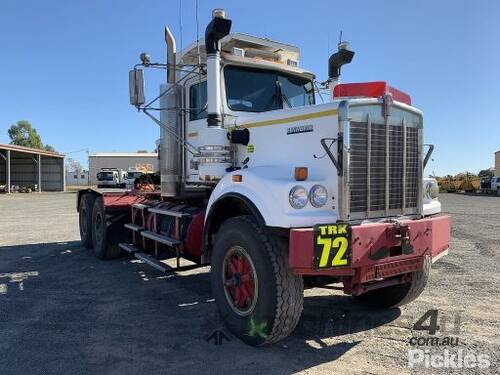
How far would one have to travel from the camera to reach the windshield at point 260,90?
5812mm

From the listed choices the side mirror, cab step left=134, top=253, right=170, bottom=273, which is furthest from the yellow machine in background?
the side mirror

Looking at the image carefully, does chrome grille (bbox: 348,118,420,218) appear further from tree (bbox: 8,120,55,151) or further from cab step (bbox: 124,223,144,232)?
tree (bbox: 8,120,55,151)

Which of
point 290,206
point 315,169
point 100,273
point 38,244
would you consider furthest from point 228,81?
point 38,244

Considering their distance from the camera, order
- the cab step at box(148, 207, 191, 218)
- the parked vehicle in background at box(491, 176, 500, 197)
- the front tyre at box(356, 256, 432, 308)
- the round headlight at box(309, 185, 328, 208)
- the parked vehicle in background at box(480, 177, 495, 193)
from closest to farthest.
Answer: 1. the round headlight at box(309, 185, 328, 208)
2. the front tyre at box(356, 256, 432, 308)
3. the cab step at box(148, 207, 191, 218)
4. the parked vehicle in background at box(491, 176, 500, 197)
5. the parked vehicle in background at box(480, 177, 495, 193)

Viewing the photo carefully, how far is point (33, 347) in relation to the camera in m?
4.36

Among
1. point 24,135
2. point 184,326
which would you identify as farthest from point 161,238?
point 24,135

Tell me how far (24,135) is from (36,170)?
2048 inches

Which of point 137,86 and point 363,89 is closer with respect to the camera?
point 363,89

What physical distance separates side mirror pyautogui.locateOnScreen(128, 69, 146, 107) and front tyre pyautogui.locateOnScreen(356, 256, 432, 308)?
370cm

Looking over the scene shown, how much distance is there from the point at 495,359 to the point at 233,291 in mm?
2395

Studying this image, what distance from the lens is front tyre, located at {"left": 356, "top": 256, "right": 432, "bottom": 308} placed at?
5.11 meters

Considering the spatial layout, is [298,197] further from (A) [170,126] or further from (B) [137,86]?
(A) [170,126]

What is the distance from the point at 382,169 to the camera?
182 inches

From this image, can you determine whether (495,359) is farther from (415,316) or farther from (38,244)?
(38,244)
